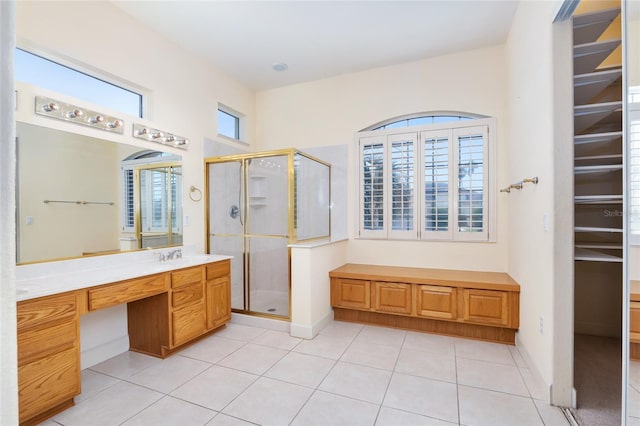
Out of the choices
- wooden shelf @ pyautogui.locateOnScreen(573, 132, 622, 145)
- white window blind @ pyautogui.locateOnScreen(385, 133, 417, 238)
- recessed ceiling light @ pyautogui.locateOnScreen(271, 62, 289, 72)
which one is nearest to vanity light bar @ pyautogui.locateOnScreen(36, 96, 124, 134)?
recessed ceiling light @ pyautogui.locateOnScreen(271, 62, 289, 72)

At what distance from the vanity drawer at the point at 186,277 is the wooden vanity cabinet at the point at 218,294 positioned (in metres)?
0.12

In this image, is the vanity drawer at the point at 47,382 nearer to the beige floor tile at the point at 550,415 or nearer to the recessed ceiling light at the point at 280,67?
the beige floor tile at the point at 550,415

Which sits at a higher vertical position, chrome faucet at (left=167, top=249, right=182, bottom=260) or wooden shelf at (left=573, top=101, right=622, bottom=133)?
wooden shelf at (left=573, top=101, right=622, bottom=133)

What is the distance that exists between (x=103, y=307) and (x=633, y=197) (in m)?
3.03

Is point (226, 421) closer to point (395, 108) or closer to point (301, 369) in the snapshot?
point (301, 369)

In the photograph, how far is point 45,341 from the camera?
1.76 metres

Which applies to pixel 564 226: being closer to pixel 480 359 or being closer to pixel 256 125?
pixel 480 359

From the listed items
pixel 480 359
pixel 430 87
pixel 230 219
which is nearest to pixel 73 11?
pixel 230 219

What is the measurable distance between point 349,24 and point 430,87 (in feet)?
4.27

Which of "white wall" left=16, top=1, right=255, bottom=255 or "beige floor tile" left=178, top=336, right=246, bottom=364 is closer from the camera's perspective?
"white wall" left=16, top=1, right=255, bottom=255

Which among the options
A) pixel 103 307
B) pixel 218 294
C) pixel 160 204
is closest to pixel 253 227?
pixel 218 294

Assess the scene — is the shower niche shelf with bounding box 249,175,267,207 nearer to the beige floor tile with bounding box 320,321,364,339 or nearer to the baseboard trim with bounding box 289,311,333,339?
the baseboard trim with bounding box 289,311,333,339

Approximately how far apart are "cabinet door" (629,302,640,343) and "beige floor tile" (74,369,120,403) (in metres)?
3.06

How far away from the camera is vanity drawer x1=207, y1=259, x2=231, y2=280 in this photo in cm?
297
